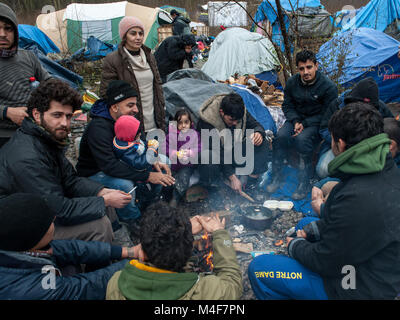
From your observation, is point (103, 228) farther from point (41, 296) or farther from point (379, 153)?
point (379, 153)

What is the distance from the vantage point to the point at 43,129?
2.20m

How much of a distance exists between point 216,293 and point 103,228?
1.26 metres

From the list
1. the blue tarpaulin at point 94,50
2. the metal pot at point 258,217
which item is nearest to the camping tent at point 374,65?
the metal pot at point 258,217

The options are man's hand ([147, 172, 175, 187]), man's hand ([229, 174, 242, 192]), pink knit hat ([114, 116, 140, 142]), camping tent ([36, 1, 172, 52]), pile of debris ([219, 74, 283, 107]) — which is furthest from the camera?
camping tent ([36, 1, 172, 52])

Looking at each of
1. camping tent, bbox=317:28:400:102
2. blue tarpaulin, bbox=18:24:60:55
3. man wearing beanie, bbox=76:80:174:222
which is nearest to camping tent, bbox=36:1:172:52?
blue tarpaulin, bbox=18:24:60:55

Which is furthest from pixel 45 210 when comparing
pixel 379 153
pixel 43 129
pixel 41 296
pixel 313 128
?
pixel 313 128

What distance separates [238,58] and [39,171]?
26.7 feet

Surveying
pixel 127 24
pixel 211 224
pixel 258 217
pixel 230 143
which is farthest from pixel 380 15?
pixel 211 224

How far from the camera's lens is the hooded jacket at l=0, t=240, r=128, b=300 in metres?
1.40

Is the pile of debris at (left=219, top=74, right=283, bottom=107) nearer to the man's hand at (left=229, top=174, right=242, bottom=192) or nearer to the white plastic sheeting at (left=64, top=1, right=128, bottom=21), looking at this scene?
the man's hand at (left=229, top=174, right=242, bottom=192)

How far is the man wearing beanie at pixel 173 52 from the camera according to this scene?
19.2ft

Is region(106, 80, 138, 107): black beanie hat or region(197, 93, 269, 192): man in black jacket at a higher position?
region(106, 80, 138, 107): black beanie hat

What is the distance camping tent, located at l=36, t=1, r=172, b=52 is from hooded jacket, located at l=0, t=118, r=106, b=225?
1271 centimetres

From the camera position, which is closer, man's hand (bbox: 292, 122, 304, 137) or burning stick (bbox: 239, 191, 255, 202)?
burning stick (bbox: 239, 191, 255, 202)
